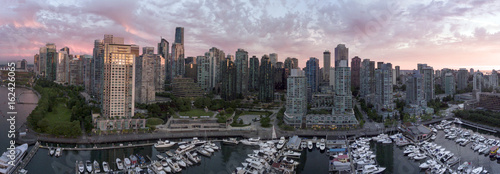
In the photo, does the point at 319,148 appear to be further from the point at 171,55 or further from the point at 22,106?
the point at 171,55

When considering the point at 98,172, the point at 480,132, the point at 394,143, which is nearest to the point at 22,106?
the point at 98,172

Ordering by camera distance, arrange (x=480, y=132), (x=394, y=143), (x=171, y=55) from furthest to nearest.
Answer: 1. (x=171, y=55)
2. (x=480, y=132)
3. (x=394, y=143)

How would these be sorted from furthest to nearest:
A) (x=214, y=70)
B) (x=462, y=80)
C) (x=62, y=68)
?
(x=62, y=68) → (x=214, y=70) → (x=462, y=80)

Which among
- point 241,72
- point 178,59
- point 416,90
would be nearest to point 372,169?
point 416,90

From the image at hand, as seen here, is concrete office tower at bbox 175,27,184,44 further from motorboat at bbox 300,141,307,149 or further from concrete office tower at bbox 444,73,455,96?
motorboat at bbox 300,141,307,149

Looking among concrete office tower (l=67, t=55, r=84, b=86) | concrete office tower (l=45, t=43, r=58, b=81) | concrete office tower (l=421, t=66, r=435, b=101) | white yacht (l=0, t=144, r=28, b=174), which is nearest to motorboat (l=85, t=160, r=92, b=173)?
white yacht (l=0, t=144, r=28, b=174)

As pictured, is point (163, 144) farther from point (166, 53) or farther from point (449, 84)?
point (166, 53)

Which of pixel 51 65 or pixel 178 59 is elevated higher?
pixel 178 59

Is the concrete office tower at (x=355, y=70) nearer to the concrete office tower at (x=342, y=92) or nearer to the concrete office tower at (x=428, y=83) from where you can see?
the concrete office tower at (x=428, y=83)

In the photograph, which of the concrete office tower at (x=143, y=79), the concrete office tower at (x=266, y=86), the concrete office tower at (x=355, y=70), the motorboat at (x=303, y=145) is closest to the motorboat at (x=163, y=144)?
the motorboat at (x=303, y=145)
